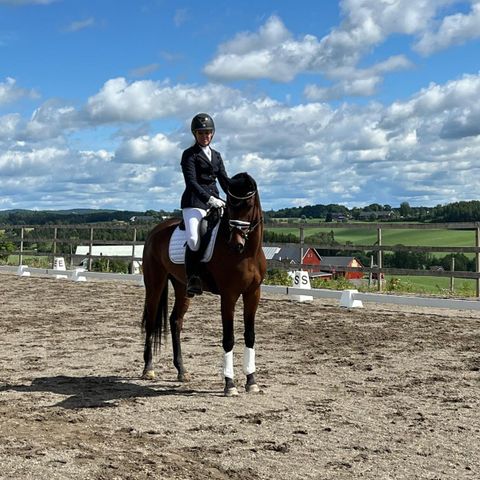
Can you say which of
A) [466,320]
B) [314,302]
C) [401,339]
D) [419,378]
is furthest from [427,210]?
[419,378]

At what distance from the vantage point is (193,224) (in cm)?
651

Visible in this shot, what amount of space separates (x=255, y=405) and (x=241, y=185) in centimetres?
186

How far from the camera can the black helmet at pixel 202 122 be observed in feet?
21.4

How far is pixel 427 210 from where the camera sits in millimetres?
27469

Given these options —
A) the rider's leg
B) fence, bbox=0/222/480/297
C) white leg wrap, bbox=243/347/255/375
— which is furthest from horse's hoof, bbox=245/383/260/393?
fence, bbox=0/222/480/297

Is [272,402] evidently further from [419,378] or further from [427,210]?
[427,210]

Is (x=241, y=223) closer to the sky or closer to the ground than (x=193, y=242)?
closer to the sky

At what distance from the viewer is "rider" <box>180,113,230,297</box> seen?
6453 mm

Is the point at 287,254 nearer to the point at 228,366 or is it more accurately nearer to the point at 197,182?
the point at 197,182

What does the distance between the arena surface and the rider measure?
1191 mm

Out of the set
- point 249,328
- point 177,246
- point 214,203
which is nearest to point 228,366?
point 249,328

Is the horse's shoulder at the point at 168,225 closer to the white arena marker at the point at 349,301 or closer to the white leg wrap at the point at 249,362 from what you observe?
the white leg wrap at the point at 249,362

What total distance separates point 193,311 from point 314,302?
2.76m

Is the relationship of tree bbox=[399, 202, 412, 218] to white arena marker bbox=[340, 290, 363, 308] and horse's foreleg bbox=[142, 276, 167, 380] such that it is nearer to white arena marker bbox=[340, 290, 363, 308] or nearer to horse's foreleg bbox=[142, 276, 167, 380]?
white arena marker bbox=[340, 290, 363, 308]
